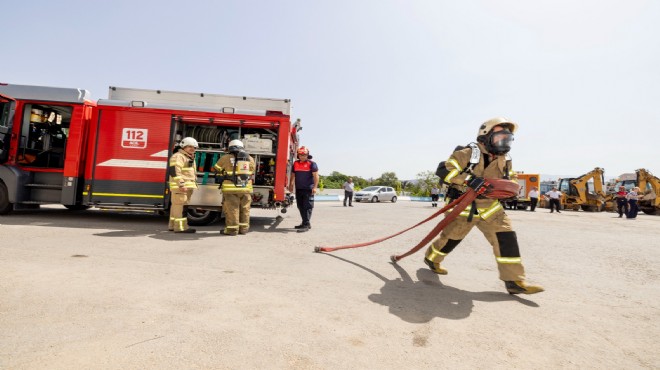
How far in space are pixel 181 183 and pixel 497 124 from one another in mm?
5238

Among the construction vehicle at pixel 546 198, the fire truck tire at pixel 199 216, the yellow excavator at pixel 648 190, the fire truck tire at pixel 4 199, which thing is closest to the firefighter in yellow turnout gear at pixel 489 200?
the fire truck tire at pixel 199 216

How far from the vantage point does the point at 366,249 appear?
16.8 feet

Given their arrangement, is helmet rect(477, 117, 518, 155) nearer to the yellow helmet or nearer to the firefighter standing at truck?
the yellow helmet

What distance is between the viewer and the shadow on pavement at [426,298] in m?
2.57

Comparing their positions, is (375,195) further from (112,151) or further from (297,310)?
(297,310)

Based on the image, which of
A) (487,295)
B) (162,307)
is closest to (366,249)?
(487,295)

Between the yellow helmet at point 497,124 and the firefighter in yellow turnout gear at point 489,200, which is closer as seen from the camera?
the firefighter in yellow turnout gear at point 489,200

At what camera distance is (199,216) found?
689 centimetres

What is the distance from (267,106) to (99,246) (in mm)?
4446

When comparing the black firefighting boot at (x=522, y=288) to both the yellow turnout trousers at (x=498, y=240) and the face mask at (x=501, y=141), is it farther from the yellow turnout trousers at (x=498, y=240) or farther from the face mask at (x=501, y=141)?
the face mask at (x=501, y=141)

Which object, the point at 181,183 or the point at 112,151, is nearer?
the point at 181,183

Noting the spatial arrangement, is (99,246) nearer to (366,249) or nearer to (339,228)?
(366,249)

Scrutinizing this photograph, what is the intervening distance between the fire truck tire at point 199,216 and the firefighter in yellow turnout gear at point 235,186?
3.57ft

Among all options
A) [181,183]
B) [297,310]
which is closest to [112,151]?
[181,183]
